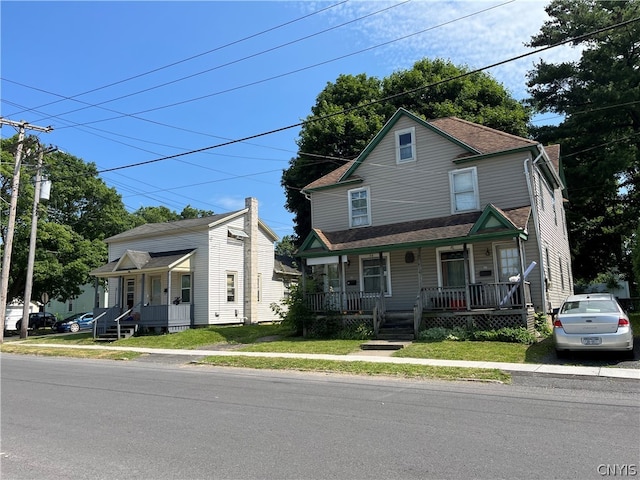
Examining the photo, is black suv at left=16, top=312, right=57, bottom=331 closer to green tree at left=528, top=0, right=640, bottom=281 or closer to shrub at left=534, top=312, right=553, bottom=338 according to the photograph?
shrub at left=534, top=312, right=553, bottom=338

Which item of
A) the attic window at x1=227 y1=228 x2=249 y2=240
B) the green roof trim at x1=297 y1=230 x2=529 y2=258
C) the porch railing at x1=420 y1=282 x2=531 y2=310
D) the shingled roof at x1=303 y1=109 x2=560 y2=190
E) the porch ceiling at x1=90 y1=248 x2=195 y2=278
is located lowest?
the porch railing at x1=420 y1=282 x2=531 y2=310

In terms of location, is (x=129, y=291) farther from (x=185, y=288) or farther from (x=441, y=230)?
(x=441, y=230)

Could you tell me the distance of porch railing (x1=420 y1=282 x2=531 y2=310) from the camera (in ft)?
52.1

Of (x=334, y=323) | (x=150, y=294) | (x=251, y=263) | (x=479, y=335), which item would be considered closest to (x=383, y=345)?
(x=479, y=335)

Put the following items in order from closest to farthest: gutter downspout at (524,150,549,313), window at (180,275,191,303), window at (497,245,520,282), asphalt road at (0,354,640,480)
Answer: asphalt road at (0,354,640,480) < gutter downspout at (524,150,549,313) < window at (497,245,520,282) < window at (180,275,191,303)

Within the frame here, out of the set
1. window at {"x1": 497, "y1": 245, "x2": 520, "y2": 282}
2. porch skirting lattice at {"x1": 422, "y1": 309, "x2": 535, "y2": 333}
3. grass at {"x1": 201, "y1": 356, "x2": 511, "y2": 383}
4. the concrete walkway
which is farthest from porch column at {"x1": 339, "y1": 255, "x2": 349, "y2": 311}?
window at {"x1": 497, "y1": 245, "x2": 520, "y2": 282}

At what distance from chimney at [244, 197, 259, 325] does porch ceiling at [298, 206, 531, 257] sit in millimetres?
7859

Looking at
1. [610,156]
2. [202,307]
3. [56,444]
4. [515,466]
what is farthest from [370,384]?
[610,156]

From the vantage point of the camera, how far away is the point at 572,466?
4.64m

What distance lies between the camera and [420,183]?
20.0 meters

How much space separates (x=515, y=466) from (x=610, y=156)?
1008 inches

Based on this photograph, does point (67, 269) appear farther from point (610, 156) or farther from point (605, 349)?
point (610, 156)

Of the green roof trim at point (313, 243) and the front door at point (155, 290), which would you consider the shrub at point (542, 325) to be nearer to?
the green roof trim at point (313, 243)

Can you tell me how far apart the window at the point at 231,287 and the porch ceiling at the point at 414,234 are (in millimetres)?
8110
